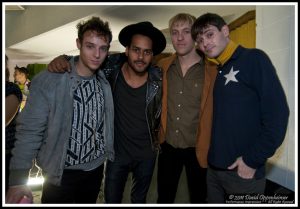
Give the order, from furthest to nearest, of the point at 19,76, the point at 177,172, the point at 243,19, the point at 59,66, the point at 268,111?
the point at 19,76 < the point at 243,19 < the point at 177,172 < the point at 59,66 < the point at 268,111

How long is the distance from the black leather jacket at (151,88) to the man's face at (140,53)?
0.10 meters

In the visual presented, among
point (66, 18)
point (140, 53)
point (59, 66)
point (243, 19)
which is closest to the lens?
point (59, 66)

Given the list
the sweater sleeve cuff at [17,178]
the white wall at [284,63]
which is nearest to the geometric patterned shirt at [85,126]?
the sweater sleeve cuff at [17,178]

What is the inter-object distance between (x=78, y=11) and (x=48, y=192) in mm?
3728

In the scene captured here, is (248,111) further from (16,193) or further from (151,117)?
(16,193)

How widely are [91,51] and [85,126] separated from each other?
46 cm

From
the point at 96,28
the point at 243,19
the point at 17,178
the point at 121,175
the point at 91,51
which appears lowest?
the point at 121,175

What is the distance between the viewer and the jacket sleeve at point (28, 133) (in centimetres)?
138

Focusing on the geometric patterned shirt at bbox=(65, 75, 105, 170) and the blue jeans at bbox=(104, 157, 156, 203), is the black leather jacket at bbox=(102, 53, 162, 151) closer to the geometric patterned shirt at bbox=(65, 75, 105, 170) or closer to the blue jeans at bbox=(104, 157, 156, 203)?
the blue jeans at bbox=(104, 157, 156, 203)

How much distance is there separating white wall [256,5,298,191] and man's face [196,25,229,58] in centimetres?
99

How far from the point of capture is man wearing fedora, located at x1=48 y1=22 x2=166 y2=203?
185 cm

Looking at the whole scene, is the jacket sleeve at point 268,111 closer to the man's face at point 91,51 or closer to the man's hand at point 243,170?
the man's hand at point 243,170

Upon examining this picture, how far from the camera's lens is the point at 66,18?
475 cm

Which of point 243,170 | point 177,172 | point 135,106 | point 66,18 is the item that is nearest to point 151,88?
point 135,106
